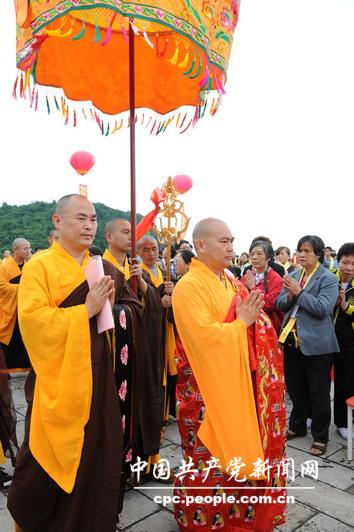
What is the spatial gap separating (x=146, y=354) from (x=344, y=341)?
2090 millimetres

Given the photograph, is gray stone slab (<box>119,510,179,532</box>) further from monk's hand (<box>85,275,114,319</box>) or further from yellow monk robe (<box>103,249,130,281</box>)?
yellow monk robe (<box>103,249,130,281</box>)

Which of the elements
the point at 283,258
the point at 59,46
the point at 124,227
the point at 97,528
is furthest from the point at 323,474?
the point at 283,258

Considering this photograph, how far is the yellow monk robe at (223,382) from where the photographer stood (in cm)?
230

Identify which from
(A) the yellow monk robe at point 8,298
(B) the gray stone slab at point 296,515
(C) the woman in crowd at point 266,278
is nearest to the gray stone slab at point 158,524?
(B) the gray stone slab at point 296,515

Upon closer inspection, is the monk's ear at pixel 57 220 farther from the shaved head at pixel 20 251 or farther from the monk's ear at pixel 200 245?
the shaved head at pixel 20 251

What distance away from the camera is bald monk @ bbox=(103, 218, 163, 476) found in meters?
3.20

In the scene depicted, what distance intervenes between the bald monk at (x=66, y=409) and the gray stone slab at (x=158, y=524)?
0.51m

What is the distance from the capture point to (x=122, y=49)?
3594mm

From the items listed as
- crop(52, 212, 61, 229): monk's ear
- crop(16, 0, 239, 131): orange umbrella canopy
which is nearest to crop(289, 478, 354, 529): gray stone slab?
crop(52, 212, 61, 229): monk's ear

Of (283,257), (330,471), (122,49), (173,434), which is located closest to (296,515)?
(330,471)

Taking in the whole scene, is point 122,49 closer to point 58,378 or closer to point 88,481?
point 58,378

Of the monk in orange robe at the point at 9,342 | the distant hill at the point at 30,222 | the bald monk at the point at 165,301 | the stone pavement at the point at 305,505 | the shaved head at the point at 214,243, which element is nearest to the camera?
the shaved head at the point at 214,243

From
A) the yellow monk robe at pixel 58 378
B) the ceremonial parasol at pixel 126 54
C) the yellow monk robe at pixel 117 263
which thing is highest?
the ceremonial parasol at pixel 126 54

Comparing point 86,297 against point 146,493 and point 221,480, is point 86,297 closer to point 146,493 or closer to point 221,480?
point 221,480
